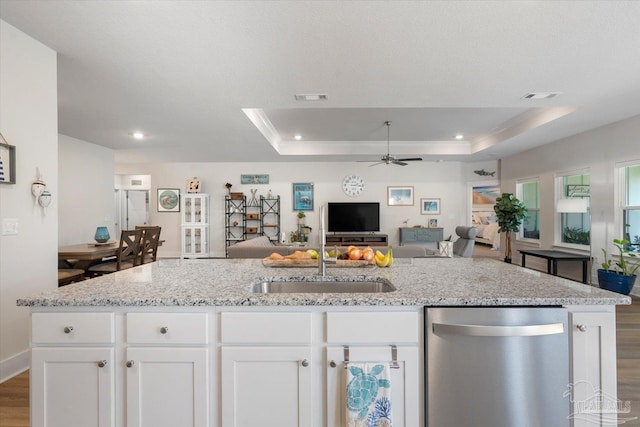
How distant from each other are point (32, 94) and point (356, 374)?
2982mm

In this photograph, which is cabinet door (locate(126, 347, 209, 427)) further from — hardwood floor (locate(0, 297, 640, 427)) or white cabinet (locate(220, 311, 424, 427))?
hardwood floor (locate(0, 297, 640, 427))

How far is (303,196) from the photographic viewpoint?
312 inches

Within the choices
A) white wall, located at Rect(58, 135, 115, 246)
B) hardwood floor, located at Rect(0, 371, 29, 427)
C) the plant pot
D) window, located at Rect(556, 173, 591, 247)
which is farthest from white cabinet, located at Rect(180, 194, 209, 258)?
the plant pot

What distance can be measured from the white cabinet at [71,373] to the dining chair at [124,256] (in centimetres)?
302

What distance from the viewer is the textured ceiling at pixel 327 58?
77.9 inches

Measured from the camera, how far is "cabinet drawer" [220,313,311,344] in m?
1.33

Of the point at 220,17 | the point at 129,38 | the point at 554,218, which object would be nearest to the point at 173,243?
the point at 129,38

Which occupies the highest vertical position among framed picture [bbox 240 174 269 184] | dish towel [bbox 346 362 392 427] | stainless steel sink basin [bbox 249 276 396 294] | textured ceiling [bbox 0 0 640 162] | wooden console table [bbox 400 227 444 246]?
textured ceiling [bbox 0 0 640 162]

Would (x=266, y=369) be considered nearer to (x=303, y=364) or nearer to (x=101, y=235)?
(x=303, y=364)

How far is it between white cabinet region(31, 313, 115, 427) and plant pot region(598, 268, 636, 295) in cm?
570

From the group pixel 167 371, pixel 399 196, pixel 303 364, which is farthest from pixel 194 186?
pixel 303 364

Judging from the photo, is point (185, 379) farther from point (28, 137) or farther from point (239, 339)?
point (28, 137)

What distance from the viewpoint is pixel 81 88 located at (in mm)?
3209

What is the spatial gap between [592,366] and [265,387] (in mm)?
→ 1398
